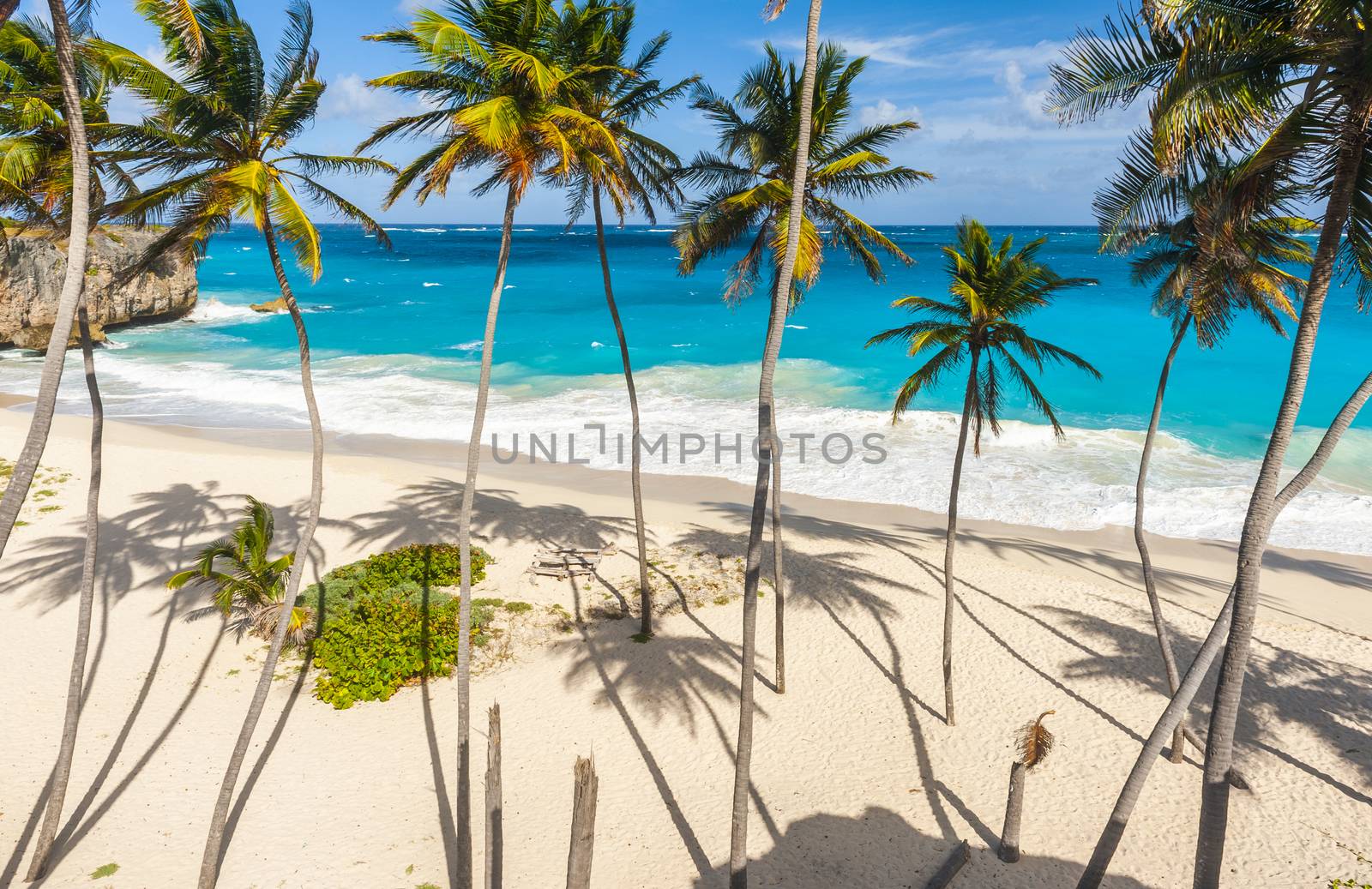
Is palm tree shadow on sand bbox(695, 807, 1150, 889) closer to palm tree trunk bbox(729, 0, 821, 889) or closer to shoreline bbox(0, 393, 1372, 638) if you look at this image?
palm tree trunk bbox(729, 0, 821, 889)

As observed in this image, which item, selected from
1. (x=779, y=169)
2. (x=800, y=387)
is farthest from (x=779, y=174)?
(x=800, y=387)

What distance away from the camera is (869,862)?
9.75 metres

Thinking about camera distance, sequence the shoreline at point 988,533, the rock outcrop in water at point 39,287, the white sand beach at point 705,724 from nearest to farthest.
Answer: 1. the white sand beach at point 705,724
2. the shoreline at point 988,533
3. the rock outcrop in water at point 39,287

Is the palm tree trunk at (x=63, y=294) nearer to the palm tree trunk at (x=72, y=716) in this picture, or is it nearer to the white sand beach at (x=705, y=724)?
the palm tree trunk at (x=72, y=716)

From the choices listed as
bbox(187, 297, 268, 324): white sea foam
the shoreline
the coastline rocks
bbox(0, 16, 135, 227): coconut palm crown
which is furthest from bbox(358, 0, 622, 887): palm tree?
the coastline rocks

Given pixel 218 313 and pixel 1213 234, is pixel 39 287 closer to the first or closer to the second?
pixel 218 313

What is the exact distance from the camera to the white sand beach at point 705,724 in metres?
9.84

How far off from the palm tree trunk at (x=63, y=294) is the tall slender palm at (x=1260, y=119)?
379 inches

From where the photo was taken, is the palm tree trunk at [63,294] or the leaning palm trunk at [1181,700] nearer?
the palm tree trunk at [63,294]

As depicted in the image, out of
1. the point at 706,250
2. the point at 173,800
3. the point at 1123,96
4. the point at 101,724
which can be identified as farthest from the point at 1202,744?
the point at 101,724

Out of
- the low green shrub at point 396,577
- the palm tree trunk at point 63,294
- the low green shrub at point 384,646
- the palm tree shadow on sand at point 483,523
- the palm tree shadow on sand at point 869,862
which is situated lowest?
the palm tree shadow on sand at point 869,862

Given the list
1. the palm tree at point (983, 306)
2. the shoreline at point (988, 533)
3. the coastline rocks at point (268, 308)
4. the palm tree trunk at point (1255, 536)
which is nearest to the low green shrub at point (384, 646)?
the shoreline at point (988, 533)

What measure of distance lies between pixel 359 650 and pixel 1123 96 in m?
13.7

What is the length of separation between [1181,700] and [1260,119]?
5507mm
